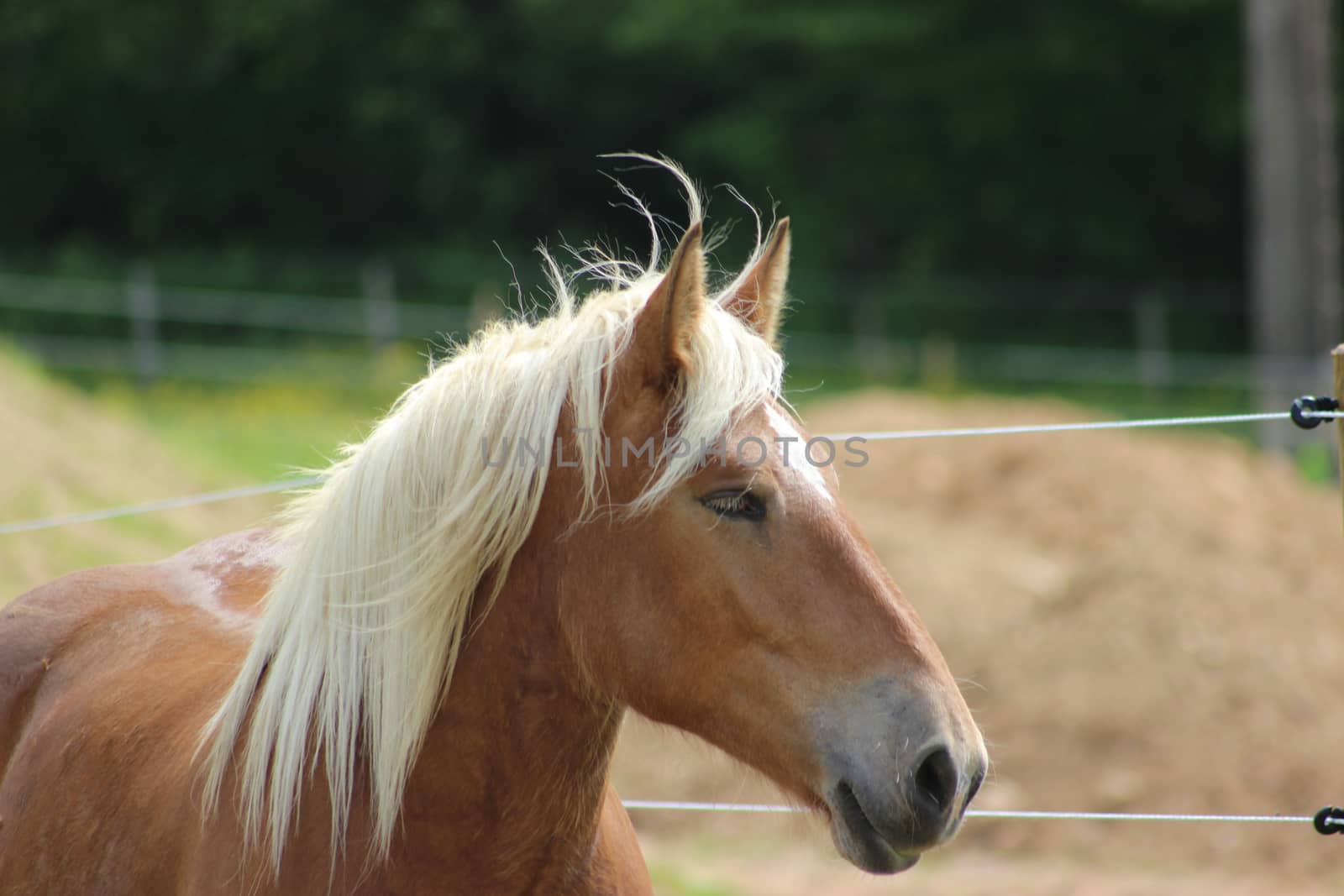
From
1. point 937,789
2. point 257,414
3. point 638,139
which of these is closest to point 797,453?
point 937,789

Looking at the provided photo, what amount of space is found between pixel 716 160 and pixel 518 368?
21.3 m

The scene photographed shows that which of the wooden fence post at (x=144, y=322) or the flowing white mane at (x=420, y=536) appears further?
the wooden fence post at (x=144, y=322)

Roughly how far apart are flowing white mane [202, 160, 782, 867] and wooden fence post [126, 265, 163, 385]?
15301 mm

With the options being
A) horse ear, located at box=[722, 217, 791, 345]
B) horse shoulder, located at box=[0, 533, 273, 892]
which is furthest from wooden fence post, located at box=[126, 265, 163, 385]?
horse ear, located at box=[722, 217, 791, 345]

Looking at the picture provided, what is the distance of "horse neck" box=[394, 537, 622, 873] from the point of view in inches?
84.1

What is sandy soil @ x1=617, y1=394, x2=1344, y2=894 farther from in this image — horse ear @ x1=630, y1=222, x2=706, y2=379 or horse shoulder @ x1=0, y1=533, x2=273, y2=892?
horse ear @ x1=630, y1=222, x2=706, y2=379

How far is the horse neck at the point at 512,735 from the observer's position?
214cm

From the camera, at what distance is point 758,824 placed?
7117mm

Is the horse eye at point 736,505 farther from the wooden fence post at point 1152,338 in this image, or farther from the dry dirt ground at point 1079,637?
the wooden fence post at point 1152,338

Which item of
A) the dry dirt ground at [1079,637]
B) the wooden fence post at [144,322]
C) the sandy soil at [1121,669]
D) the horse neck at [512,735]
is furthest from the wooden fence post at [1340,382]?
the wooden fence post at [144,322]

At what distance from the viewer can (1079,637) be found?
25.8 feet

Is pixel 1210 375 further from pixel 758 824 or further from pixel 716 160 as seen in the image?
pixel 758 824

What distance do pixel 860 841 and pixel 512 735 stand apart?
57 centimetres

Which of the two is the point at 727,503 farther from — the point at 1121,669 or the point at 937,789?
the point at 1121,669
